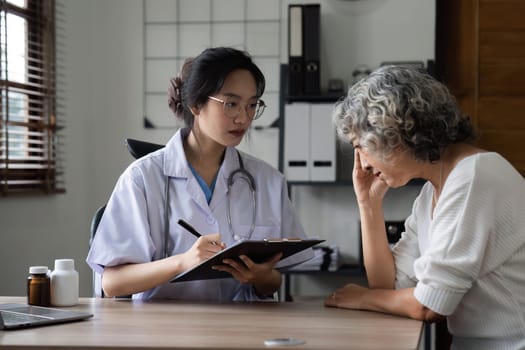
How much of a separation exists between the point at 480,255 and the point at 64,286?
101cm

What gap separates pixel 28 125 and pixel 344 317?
7.44ft

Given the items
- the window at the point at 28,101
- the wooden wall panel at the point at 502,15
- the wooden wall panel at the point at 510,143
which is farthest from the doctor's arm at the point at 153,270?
the wooden wall panel at the point at 502,15

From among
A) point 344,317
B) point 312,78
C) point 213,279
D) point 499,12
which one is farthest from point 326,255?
point 344,317

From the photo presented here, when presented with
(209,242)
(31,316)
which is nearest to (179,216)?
(209,242)

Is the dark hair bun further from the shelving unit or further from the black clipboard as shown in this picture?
the shelving unit

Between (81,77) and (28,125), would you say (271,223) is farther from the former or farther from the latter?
(81,77)

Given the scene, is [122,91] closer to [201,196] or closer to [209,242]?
[201,196]

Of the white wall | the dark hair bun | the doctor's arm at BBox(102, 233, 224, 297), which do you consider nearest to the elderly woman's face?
the doctor's arm at BBox(102, 233, 224, 297)

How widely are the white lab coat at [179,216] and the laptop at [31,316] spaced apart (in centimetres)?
27

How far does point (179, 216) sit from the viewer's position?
2203mm

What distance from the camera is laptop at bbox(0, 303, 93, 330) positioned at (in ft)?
5.35

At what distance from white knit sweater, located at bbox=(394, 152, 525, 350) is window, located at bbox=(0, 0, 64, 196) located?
88.7 inches

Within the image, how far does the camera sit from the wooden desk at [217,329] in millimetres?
1465

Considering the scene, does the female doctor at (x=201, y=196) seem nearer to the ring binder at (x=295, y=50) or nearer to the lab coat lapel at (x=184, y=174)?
the lab coat lapel at (x=184, y=174)
